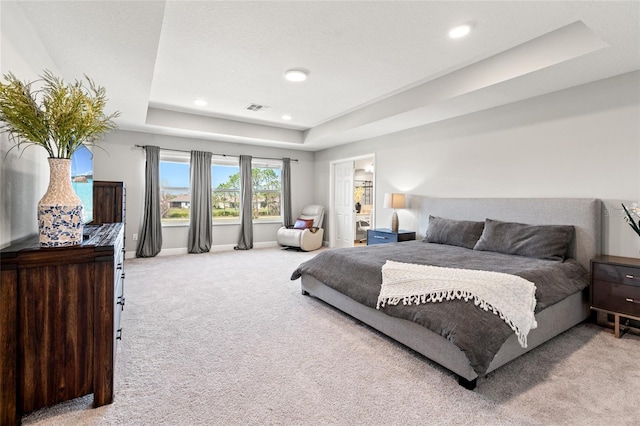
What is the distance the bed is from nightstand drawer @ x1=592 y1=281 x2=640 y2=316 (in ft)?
0.39

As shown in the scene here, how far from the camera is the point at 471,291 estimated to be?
1.99 meters

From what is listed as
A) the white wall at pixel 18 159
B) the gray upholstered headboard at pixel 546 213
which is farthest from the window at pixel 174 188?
the gray upholstered headboard at pixel 546 213

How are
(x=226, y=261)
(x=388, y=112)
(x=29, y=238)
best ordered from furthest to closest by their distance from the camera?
(x=226, y=261), (x=388, y=112), (x=29, y=238)

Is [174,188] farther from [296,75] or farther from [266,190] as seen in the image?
[296,75]

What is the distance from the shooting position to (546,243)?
3.08 meters

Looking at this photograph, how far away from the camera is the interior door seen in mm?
6828

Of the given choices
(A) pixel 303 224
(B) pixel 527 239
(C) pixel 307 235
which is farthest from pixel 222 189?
(B) pixel 527 239

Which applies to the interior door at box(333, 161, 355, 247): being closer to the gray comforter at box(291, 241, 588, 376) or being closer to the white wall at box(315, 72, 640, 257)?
the white wall at box(315, 72, 640, 257)

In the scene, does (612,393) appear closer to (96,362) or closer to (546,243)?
(546,243)

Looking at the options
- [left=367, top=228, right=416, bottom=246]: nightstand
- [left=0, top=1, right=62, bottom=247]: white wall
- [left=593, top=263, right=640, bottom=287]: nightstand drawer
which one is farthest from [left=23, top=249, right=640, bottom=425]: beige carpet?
[left=367, top=228, right=416, bottom=246]: nightstand

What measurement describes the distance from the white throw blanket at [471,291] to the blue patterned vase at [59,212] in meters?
2.07

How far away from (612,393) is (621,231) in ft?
6.15

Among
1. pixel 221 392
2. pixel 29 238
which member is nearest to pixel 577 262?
pixel 221 392

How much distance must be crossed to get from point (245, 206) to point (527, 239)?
5313mm
